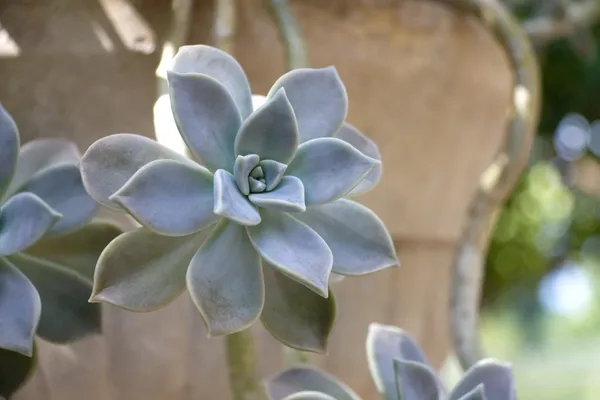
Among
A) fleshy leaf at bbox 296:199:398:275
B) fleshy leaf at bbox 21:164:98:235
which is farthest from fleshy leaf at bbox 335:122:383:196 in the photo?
fleshy leaf at bbox 21:164:98:235

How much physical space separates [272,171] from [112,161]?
2.8 inches

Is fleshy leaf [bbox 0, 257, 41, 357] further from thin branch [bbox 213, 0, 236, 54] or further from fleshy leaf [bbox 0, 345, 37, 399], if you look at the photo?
thin branch [bbox 213, 0, 236, 54]

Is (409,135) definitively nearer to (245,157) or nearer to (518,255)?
(245,157)

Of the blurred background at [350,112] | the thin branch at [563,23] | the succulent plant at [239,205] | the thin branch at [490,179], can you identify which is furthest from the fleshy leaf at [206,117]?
the thin branch at [563,23]

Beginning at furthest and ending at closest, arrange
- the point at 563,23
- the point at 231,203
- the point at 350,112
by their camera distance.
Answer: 1. the point at 563,23
2. the point at 350,112
3. the point at 231,203

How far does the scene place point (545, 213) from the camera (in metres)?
1.25

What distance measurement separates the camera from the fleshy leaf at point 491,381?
0.33m

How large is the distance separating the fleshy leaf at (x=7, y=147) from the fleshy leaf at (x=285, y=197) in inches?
4.9

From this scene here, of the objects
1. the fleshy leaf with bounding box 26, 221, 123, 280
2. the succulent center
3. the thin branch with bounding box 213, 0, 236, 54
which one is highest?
the thin branch with bounding box 213, 0, 236, 54

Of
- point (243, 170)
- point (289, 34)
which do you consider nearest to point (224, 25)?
point (289, 34)

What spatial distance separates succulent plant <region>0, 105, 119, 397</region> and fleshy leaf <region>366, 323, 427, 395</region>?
0.15 meters

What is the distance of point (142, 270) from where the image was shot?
0.95 ft

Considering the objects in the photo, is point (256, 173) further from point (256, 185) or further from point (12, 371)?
point (12, 371)

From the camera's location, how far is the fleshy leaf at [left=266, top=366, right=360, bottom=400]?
339 millimetres
